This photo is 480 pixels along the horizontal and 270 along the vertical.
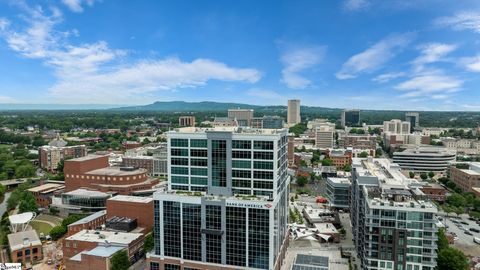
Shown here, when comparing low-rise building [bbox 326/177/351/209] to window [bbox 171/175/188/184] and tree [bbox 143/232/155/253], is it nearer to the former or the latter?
tree [bbox 143/232/155/253]

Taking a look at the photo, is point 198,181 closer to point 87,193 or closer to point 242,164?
point 242,164

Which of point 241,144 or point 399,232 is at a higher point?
point 241,144

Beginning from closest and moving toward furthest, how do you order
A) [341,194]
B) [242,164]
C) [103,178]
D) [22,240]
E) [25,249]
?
1. [242,164]
2. [25,249]
3. [22,240]
4. [341,194]
5. [103,178]

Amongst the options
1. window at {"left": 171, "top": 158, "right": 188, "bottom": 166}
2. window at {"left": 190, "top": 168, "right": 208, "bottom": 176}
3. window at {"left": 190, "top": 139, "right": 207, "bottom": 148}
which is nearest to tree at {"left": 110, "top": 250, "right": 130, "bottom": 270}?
window at {"left": 171, "top": 158, "right": 188, "bottom": 166}

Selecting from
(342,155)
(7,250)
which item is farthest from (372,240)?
(342,155)

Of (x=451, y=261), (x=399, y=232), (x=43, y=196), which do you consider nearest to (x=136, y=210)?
(x=43, y=196)
